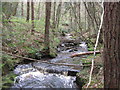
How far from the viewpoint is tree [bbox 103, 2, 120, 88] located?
2740 mm

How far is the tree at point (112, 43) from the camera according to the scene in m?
2.74

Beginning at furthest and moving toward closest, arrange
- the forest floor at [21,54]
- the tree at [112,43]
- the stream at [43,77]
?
1. the stream at [43,77]
2. the forest floor at [21,54]
3. the tree at [112,43]

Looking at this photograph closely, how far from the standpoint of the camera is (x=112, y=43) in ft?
9.13

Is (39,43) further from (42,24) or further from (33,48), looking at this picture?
(42,24)

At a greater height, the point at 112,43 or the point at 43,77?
the point at 112,43

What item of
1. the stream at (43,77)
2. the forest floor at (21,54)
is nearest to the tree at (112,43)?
the forest floor at (21,54)

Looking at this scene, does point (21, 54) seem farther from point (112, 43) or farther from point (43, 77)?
point (112, 43)

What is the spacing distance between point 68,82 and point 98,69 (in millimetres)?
1586

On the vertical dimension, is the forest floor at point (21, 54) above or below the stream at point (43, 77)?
above

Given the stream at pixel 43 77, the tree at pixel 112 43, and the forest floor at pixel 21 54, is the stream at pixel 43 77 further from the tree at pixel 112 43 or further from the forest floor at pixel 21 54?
the tree at pixel 112 43

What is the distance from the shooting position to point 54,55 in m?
9.96

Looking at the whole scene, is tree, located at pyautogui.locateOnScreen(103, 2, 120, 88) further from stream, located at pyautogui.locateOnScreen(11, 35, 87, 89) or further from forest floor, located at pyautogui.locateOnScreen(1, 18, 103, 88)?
stream, located at pyautogui.locateOnScreen(11, 35, 87, 89)

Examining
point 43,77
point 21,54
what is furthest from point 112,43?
point 21,54

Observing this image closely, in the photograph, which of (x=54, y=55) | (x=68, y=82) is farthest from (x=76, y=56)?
(x=68, y=82)
